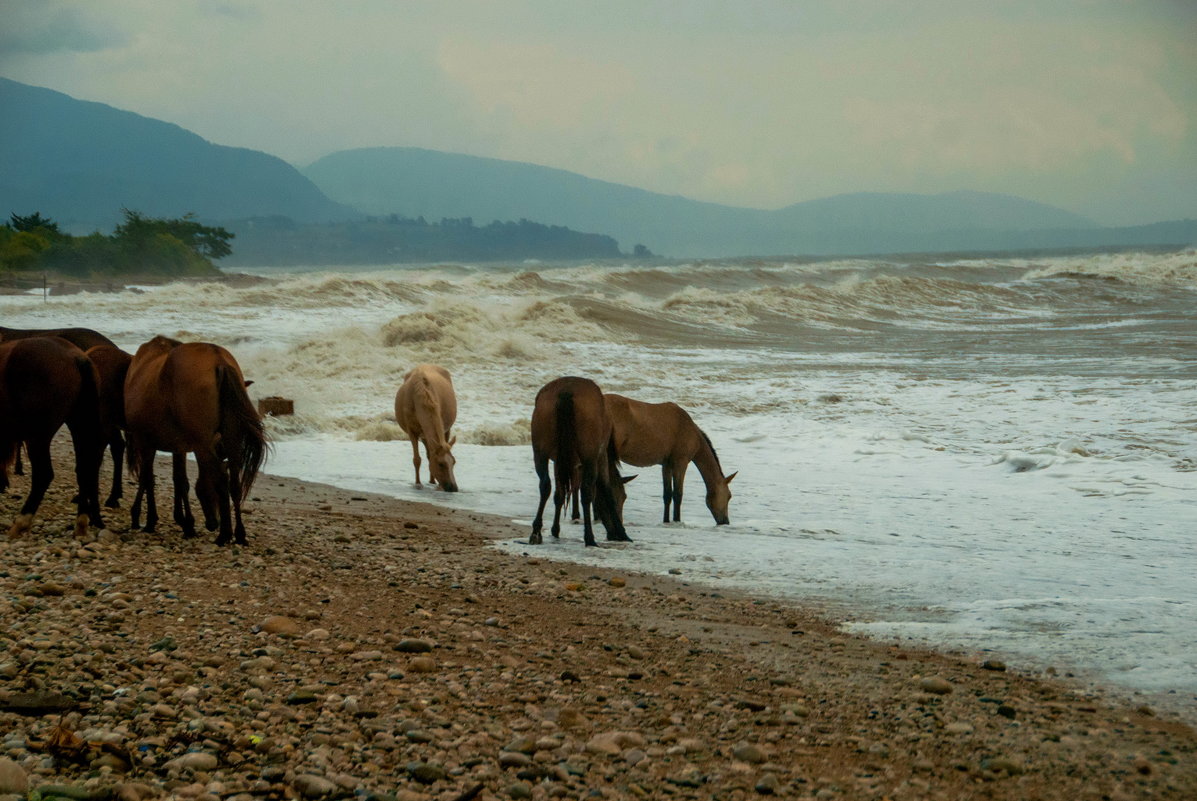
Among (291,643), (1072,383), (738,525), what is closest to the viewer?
(291,643)

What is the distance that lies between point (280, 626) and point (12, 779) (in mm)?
1970

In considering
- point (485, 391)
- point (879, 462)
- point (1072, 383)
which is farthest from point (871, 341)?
point (879, 462)

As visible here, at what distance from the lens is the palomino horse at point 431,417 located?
11.5 meters

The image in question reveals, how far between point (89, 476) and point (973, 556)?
599cm

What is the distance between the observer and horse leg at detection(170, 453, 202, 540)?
7.07m

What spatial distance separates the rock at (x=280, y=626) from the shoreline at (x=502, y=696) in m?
0.02

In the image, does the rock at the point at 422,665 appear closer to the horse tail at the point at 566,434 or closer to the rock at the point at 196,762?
the rock at the point at 196,762

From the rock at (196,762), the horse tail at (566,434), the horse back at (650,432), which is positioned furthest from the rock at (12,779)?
the horse back at (650,432)

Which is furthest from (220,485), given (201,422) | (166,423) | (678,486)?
(678,486)

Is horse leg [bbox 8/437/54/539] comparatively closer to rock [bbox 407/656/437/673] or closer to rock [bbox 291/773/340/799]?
rock [bbox 407/656/437/673]

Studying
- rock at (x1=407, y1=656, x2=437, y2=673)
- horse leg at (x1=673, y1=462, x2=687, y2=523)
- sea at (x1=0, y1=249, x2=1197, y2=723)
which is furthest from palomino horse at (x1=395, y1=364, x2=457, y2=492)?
rock at (x1=407, y1=656, x2=437, y2=673)

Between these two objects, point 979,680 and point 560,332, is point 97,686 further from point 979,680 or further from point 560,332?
point 560,332

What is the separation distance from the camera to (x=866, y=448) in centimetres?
1326

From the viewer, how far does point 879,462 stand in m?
12.4
